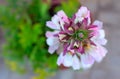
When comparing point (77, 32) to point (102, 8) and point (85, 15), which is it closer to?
point (85, 15)

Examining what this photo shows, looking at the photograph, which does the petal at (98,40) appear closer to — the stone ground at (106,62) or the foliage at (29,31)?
the foliage at (29,31)

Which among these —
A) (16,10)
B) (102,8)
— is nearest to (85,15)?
(16,10)

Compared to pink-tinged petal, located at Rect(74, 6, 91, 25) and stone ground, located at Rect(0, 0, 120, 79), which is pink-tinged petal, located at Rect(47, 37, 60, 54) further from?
stone ground, located at Rect(0, 0, 120, 79)

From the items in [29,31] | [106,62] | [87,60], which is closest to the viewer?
[87,60]

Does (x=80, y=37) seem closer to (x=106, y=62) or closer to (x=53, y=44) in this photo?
(x=53, y=44)

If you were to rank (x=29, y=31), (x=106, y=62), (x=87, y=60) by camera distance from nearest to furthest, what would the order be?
(x=87, y=60), (x=29, y=31), (x=106, y=62)

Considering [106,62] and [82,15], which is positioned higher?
[106,62]

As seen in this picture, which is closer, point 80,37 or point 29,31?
point 80,37

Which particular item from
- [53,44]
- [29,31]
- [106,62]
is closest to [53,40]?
[53,44]
